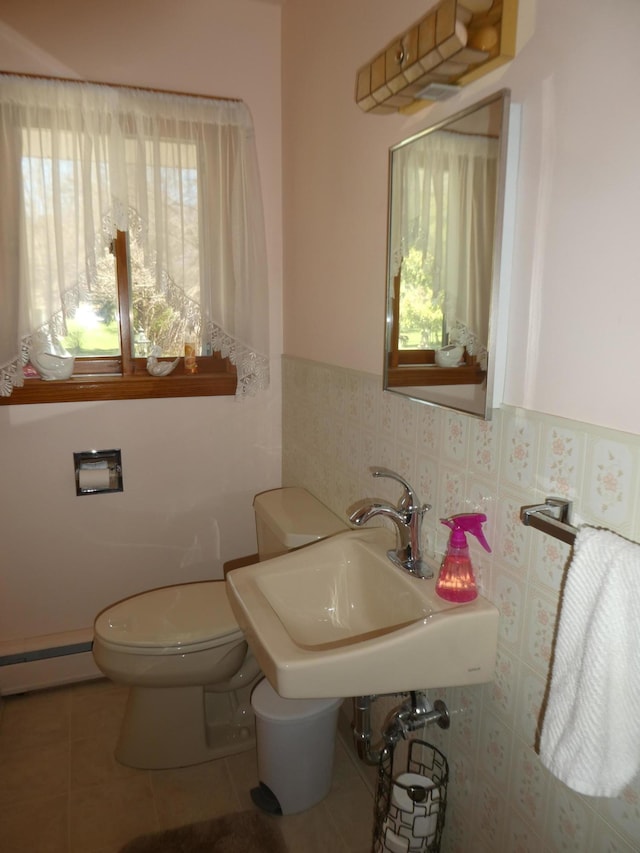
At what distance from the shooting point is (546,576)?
3.48 ft

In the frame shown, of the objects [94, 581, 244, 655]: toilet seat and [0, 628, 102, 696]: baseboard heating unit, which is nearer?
[94, 581, 244, 655]: toilet seat

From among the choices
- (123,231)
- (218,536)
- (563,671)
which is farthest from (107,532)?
(563,671)

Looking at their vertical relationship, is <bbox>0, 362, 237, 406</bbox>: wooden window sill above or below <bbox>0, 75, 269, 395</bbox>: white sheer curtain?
below

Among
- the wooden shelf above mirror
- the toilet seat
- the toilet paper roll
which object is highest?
the wooden shelf above mirror

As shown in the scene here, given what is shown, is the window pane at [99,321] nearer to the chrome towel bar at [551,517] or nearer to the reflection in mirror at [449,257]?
the reflection in mirror at [449,257]

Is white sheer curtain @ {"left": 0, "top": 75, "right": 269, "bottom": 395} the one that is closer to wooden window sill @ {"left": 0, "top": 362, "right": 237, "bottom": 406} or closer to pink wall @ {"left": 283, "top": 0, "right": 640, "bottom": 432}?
wooden window sill @ {"left": 0, "top": 362, "right": 237, "bottom": 406}

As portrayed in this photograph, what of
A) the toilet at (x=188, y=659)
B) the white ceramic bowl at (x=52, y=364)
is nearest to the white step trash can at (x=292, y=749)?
the toilet at (x=188, y=659)

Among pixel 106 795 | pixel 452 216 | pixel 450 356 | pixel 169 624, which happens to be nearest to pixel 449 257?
pixel 452 216

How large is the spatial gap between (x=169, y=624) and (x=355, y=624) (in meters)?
0.70

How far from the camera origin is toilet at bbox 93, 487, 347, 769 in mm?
1830

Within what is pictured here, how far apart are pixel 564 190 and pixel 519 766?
3.49 feet

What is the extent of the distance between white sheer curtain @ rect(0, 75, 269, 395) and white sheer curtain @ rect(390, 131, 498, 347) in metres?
0.93

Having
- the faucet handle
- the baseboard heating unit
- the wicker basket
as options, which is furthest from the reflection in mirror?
the baseboard heating unit

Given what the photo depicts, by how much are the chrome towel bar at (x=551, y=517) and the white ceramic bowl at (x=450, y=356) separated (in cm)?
37
